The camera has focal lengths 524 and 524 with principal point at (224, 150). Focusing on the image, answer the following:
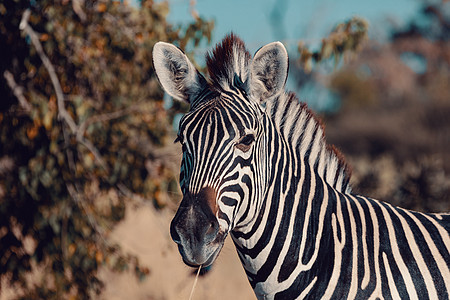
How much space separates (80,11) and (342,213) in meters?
2.97

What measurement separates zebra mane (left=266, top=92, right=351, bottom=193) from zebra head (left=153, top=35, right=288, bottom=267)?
0.68ft

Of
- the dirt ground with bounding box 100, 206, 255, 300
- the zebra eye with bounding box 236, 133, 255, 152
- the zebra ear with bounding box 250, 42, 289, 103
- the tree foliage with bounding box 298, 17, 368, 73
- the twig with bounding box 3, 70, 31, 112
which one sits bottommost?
the dirt ground with bounding box 100, 206, 255, 300

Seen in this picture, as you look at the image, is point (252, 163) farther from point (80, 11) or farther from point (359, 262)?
point (80, 11)

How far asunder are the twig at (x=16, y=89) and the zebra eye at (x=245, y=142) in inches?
96.8

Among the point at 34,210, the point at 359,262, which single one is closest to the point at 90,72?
the point at 34,210

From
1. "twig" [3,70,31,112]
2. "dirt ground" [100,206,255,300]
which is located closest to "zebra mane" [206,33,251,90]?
"twig" [3,70,31,112]

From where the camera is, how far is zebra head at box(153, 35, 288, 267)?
2.31m

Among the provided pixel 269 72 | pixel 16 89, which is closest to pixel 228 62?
pixel 269 72

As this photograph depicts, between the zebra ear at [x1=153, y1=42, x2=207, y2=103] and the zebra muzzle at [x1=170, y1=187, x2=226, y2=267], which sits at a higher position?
the zebra ear at [x1=153, y1=42, x2=207, y2=103]

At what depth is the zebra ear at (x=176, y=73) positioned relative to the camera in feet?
9.33

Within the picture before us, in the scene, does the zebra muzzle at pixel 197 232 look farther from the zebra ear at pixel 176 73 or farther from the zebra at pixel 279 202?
the zebra ear at pixel 176 73

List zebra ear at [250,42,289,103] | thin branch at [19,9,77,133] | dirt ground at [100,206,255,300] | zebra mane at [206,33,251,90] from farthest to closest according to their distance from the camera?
dirt ground at [100,206,255,300]
thin branch at [19,9,77,133]
zebra mane at [206,33,251,90]
zebra ear at [250,42,289,103]

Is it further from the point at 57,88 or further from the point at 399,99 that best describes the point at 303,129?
the point at 399,99

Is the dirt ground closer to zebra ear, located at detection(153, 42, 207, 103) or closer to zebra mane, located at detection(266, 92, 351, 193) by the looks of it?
zebra mane, located at detection(266, 92, 351, 193)
